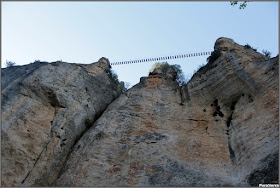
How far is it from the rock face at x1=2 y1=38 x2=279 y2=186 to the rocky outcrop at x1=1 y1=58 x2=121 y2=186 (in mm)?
57

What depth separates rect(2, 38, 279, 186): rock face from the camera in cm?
1566

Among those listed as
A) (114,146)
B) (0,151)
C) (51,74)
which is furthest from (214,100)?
(0,151)

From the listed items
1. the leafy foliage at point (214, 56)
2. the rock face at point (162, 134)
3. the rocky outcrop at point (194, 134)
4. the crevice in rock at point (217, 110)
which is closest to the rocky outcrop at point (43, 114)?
the rock face at point (162, 134)

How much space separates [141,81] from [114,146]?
26.2 ft

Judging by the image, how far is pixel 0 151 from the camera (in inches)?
627

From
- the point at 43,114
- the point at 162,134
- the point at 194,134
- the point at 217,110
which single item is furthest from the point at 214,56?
the point at 43,114

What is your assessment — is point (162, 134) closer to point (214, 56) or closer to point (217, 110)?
point (217, 110)

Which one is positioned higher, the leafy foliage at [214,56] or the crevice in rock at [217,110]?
the leafy foliage at [214,56]

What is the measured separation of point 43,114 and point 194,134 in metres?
8.54

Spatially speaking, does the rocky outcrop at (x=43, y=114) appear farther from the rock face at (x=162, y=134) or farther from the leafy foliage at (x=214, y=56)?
the leafy foliage at (x=214, y=56)

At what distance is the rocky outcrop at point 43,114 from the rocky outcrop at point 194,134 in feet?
3.96

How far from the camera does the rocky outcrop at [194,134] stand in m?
15.5

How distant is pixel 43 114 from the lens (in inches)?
760

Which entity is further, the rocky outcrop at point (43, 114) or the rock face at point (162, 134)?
the rocky outcrop at point (43, 114)
